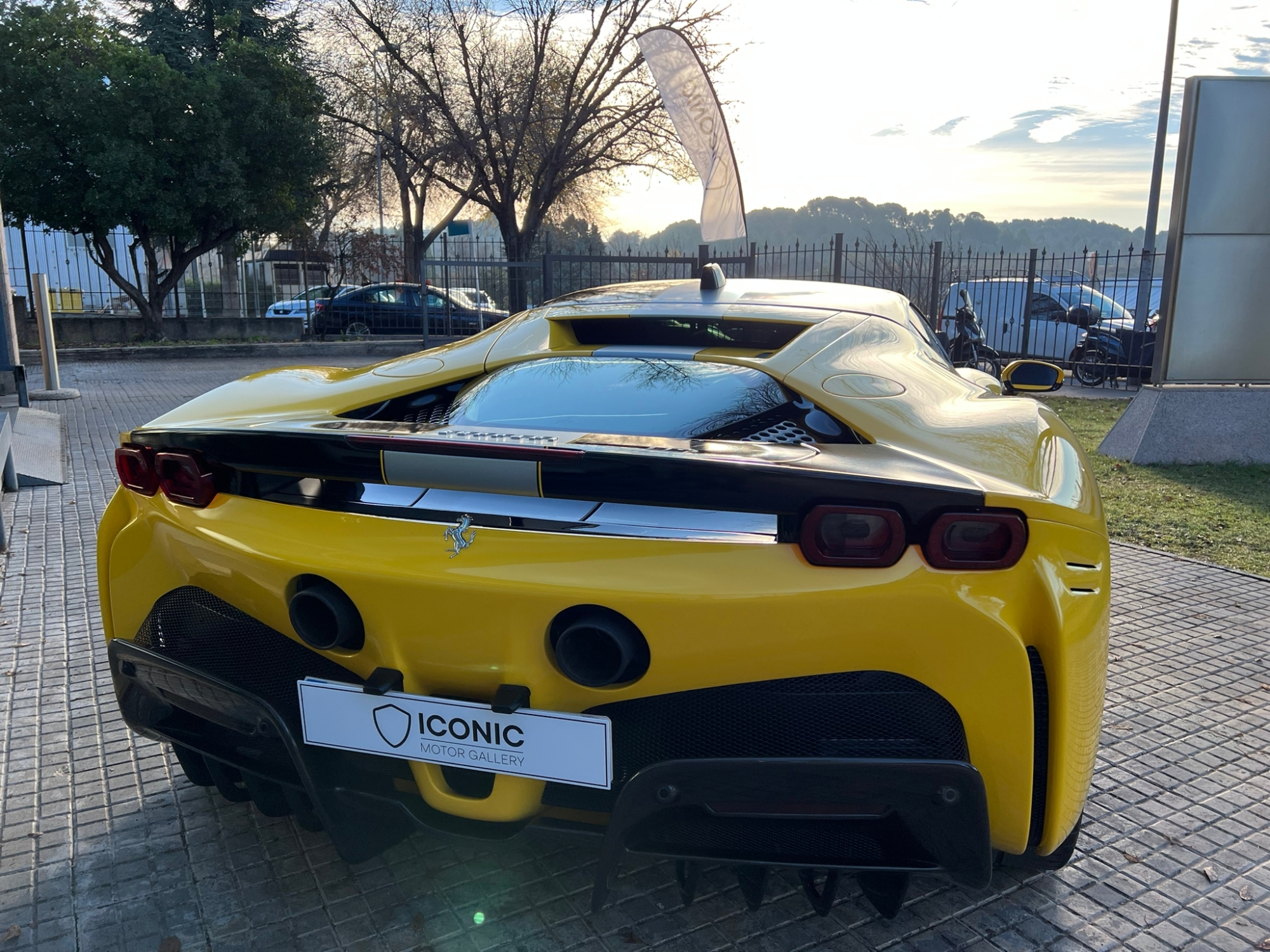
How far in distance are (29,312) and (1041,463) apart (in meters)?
21.0

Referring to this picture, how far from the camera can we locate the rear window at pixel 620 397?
216 cm

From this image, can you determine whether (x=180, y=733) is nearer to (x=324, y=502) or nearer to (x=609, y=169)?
(x=324, y=502)

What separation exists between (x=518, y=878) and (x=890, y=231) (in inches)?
768

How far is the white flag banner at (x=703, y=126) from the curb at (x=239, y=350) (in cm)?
540

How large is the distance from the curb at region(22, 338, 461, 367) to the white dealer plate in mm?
14310

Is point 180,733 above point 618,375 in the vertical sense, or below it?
below

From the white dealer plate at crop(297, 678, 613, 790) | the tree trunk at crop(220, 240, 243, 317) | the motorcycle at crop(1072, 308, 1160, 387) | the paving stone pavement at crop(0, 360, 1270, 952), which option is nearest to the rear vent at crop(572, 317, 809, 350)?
the white dealer plate at crop(297, 678, 613, 790)

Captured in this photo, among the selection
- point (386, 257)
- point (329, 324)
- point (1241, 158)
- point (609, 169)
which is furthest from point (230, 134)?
point (1241, 158)

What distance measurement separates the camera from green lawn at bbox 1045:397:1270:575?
5582 millimetres

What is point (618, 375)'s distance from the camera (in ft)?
7.85

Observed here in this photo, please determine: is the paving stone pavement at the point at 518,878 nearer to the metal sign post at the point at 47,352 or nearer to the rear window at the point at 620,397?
the rear window at the point at 620,397

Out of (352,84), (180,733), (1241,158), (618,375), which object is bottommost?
(180,733)

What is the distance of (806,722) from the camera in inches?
66.2

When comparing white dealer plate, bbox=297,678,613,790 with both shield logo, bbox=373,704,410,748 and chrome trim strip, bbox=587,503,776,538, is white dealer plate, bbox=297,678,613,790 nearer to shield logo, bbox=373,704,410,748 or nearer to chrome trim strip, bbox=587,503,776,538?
shield logo, bbox=373,704,410,748
